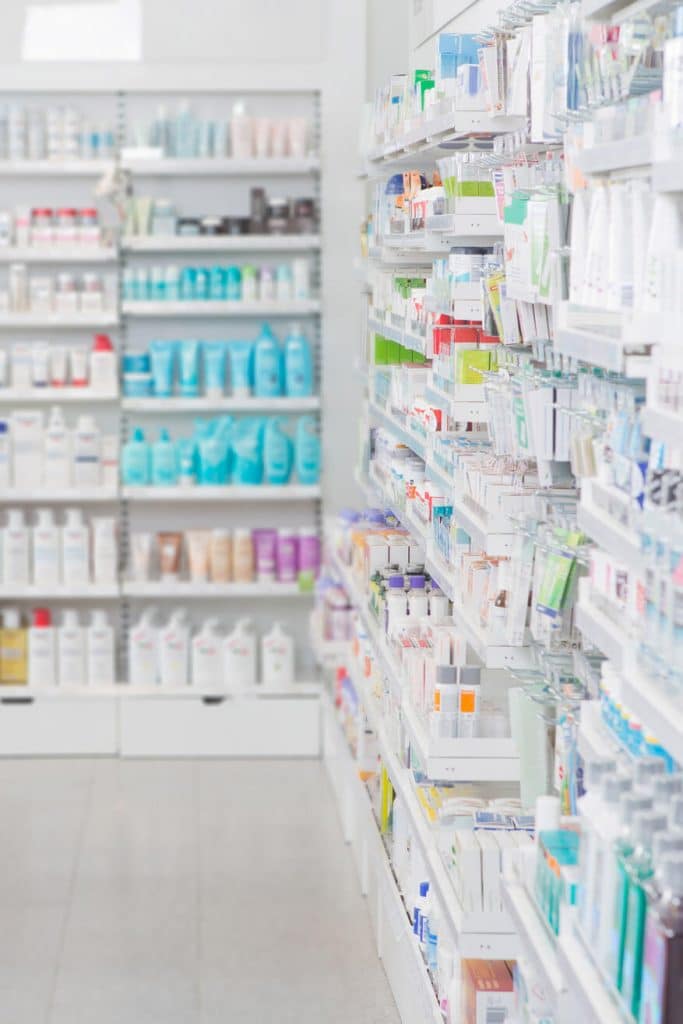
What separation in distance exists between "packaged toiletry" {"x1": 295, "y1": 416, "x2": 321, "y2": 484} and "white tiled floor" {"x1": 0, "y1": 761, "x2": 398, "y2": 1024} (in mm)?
1188

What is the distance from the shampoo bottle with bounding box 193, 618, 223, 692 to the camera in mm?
6508

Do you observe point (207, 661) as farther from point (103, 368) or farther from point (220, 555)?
point (103, 368)

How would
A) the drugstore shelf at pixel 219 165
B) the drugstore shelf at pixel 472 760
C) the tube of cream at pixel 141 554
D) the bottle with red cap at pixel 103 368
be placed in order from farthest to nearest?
1. the tube of cream at pixel 141 554
2. the bottle with red cap at pixel 103 368
3. the drugstore shelf at pixel 219 165
4. the drugstore shelf at pixel 472 760

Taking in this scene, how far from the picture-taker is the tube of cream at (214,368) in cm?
648

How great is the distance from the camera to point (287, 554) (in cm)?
662

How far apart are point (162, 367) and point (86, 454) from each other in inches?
18.7

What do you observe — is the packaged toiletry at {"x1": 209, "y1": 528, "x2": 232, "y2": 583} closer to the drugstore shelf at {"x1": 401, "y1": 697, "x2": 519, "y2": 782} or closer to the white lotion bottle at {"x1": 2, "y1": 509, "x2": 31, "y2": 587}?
the white lotion bottle at {"x1": 2, "y1": 509, "x2": 31, "y2": 587}

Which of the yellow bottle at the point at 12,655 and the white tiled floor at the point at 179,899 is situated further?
the yellow bottle at the point at 12,655

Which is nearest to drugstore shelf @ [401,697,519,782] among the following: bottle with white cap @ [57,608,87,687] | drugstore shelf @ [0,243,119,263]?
bottle with white cap @ [57,608,87,687]

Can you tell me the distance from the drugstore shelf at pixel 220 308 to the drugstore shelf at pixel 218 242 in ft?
0.73

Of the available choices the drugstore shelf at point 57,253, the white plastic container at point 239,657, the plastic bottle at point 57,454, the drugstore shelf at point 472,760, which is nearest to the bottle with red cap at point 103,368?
the plastic bottle at point 57,454

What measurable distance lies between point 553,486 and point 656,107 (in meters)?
1.15

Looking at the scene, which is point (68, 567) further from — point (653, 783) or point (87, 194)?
point (653, 783)

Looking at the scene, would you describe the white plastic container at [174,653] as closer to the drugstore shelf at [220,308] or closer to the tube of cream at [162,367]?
the tube of cream at [162,367]
